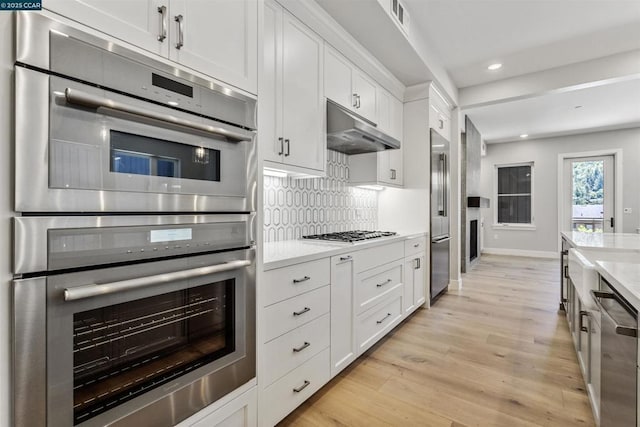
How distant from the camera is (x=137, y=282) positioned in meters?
0.99

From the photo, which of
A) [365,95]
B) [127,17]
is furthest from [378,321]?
[127,17]

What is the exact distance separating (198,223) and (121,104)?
18.2 inches

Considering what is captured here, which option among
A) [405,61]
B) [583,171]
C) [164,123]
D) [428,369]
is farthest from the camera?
[583,171]

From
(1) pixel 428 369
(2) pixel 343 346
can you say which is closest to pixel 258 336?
(2) pixel 343 346

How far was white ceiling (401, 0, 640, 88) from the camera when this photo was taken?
2.72 meters

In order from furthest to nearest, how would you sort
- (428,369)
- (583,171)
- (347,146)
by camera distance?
(583,171), (347,146), (428,369)

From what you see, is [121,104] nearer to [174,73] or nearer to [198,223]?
[174,73]

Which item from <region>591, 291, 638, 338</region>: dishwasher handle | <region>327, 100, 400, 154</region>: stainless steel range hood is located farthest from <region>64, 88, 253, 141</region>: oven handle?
<region>591, 291, 638, 338</region>: dishwasher handle

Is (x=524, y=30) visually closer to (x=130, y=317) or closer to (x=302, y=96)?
(x=302, y=96)

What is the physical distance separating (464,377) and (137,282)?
2.15 meters

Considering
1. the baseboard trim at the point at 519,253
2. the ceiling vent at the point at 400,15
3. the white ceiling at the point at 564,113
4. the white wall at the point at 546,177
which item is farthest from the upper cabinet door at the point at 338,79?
the baseboard trim at the point at 519,253

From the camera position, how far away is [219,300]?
1314mm

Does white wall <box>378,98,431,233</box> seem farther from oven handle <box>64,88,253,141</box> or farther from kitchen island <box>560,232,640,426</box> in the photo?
oven handle <box>64,88,253,141</box>

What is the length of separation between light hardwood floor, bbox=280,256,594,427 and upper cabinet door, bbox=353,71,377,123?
6.77 feet
